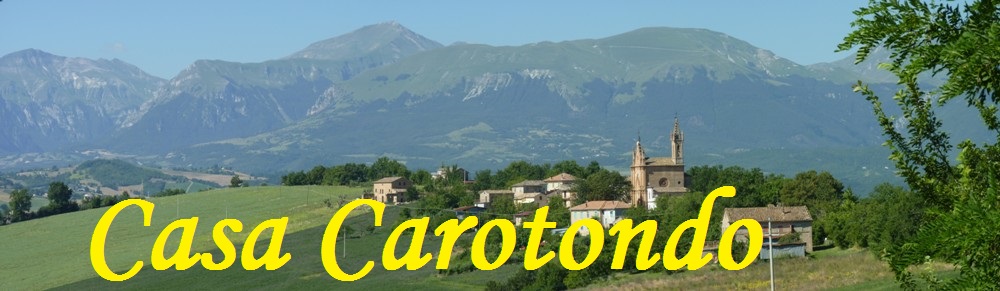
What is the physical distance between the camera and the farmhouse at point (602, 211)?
16612 cm

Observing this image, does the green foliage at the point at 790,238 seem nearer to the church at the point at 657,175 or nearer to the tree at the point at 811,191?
the tree at the point at 811,191

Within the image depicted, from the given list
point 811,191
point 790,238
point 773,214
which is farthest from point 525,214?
point 790,238

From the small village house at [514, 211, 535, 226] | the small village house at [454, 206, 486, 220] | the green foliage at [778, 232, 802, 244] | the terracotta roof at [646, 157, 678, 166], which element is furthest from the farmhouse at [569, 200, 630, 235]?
the green foliage at [778, 232, 802, 244]

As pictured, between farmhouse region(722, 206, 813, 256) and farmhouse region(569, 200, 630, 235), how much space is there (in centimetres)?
2940

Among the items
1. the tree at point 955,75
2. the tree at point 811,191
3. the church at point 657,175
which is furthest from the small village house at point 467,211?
the tree at point 955,75

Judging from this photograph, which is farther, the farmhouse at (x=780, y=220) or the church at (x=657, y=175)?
the church at (x=657, y=175)

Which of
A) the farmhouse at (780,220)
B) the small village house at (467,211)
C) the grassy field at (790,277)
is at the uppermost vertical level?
the small village house at (467,211)

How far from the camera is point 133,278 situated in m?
137

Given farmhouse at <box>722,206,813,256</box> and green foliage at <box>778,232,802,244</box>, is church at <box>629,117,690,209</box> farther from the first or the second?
green foliage at <box>778,232,802,244</box>

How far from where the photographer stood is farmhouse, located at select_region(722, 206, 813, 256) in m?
128

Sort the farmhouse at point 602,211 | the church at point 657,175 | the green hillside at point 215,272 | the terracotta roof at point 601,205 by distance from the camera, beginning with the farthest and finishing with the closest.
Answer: the church at point 657,175 → the terracotta roof at point 601,205 → the farmhouse at point 602,211 → the green hillside at point 215,272

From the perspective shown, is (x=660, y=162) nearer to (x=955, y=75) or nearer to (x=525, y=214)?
(x=525, y=214)

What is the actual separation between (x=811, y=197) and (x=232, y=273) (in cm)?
5701

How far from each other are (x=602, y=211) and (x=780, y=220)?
124 ft
